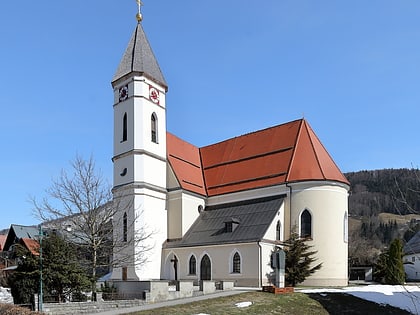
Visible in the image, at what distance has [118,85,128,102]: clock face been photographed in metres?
36.7

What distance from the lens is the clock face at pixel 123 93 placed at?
36688mm

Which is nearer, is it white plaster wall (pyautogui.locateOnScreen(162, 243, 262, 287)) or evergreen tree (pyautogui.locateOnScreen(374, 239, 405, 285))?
white plaster wall (pyautogui.locateOnScreen(162, 243, 262, 287))

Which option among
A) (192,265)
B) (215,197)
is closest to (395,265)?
(215,197)

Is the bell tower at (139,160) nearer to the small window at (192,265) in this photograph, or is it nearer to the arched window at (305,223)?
the small window at (192,265)

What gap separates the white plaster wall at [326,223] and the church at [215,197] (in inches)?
2.8

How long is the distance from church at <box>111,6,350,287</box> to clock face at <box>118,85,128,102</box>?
0.09 meters

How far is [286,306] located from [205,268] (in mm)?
12399

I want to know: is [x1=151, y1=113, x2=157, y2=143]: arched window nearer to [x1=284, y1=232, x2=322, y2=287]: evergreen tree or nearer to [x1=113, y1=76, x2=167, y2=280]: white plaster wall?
[x1=113, y1=76, x2=167, y2=280]: white plaster wall

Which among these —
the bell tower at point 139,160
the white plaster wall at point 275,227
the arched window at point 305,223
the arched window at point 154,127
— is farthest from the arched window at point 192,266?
the arched window at point 154,127

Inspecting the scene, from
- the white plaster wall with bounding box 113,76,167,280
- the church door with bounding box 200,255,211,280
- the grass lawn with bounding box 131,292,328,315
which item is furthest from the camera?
the white plaster wall with bounding box 113,76,167,280

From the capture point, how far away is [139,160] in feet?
115

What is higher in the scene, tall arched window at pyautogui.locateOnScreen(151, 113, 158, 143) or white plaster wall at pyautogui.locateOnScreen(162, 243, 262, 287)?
tall arched window at pyautogui.locateOnScreen(151, 113, 158, 143)

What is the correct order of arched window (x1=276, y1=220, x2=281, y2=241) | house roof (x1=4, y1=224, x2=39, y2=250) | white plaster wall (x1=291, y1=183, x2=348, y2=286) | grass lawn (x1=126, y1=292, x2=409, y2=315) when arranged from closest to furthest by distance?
grass lawn (x1=126, y1=292, x2=409, y2=315), white plaster wall (x1=291, y1=183, x2=348, y2=286), arched window (x1=276, y1=220, x2=281, y2=241), house roof (x1=4, y1=224, x2=39, y2=250)

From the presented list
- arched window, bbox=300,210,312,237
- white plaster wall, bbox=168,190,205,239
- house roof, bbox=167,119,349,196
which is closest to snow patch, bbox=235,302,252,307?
arched window, bbox=300,210,312,237
